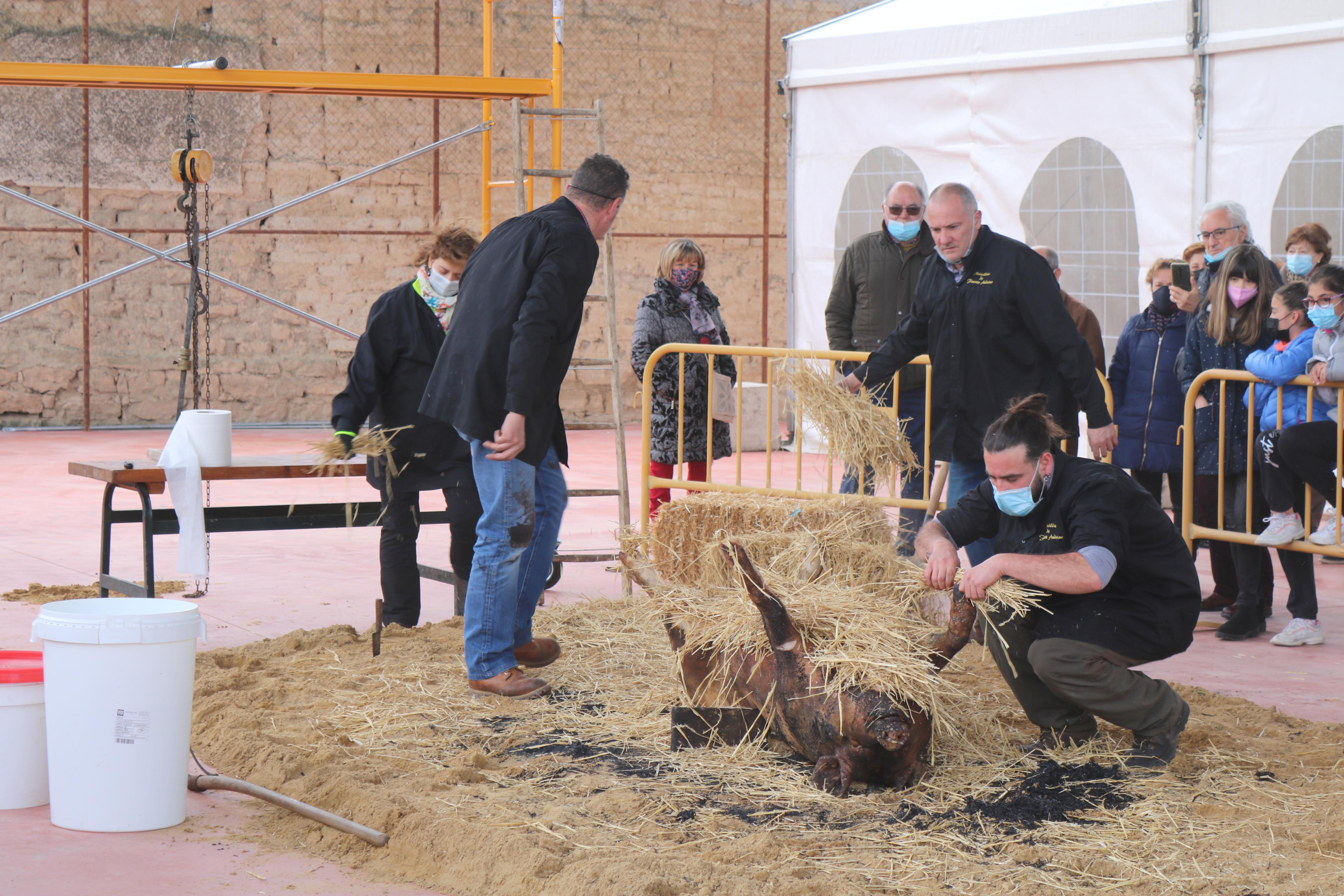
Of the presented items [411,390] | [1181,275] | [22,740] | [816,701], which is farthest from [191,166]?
[1181,275]

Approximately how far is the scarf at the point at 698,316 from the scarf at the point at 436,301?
222 cm

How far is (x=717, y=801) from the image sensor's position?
4.06 metres

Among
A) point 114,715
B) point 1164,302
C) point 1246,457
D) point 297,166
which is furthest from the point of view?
point 297,166

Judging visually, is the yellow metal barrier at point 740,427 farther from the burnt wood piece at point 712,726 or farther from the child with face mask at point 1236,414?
the burnt wood piece at point 712,726

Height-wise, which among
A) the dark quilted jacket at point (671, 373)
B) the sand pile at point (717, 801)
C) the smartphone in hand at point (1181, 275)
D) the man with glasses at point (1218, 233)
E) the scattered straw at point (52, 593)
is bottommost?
the sand pile at point (717, 801)

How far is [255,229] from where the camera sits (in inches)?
582

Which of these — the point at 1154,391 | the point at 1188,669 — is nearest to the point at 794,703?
the point at 1188,669

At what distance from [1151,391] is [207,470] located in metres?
4.45

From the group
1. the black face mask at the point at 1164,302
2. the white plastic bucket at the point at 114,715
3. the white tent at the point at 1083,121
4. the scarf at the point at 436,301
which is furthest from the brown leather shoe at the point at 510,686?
the white tent at the point at 1083,121

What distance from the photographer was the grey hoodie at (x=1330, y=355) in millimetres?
5840

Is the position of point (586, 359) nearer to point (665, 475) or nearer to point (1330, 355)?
point (665, 475)

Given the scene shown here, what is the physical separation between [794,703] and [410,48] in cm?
1210

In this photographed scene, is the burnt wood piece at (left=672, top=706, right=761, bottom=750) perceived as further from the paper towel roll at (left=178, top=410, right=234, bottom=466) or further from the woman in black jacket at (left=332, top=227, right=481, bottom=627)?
the paper towel roll at (left=178, top=410, right=234, bottom=466)

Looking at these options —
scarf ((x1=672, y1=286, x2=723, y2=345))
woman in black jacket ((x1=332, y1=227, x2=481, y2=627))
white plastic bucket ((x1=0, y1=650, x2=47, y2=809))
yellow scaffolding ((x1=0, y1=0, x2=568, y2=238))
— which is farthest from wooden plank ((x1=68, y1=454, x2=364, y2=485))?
scarf ((x1=672, y1=286, x2=723, y2=345))
